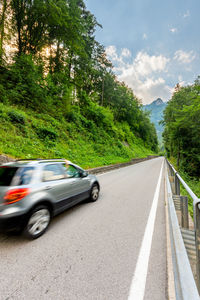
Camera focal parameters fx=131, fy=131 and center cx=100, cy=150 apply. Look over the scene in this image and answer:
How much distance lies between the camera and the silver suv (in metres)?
2.51

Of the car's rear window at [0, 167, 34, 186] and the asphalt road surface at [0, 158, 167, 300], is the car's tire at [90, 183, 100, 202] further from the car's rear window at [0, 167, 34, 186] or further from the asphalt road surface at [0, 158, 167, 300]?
the car's rear window at [0, 167, 34, 186]

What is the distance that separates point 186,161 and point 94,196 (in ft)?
72.6

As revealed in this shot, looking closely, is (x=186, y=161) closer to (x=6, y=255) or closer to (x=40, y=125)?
(x=40, y=125)

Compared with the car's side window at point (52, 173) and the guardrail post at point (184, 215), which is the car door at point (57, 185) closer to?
the car's side window at point (52, 173)

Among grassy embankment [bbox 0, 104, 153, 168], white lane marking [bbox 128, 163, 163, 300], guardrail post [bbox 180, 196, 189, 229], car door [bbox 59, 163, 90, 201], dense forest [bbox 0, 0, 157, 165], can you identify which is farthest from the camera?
dense forest [bbox 0, 0, 157, 165]

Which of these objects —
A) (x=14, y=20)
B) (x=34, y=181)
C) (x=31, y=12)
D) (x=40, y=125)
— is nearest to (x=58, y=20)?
(x=31, y=12)

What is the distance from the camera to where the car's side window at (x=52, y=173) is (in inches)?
130

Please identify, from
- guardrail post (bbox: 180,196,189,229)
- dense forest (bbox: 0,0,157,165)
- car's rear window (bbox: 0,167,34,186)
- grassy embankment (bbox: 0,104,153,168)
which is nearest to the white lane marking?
guardrail post (bbox: 180,196,189,229)

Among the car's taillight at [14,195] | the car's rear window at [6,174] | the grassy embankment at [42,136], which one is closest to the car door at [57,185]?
the car's taillight at [14,195]

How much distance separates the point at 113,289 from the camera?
1.75m

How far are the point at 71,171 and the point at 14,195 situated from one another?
1840mm

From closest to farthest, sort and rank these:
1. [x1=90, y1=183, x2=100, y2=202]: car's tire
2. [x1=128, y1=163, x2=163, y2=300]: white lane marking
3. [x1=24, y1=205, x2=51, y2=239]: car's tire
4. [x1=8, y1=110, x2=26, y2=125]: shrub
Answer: [x1=128, y1=163, x2=163, y2=300]: white lane marking < [x1=24, y1=205, x2=51, y2=239]: car's tire < [x1=90, y1=183, x2=100, y2=202]: car's tire < [x1=8, y1=110, x2=26, y2=125]: shrub

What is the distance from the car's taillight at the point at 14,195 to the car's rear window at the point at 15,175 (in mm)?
188

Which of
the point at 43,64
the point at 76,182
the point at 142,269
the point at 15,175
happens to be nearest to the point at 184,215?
the point at 142,269
